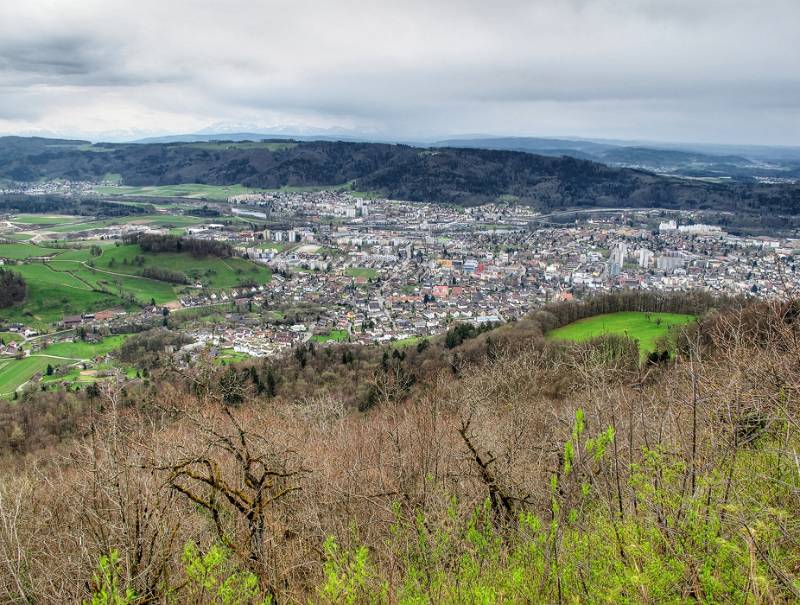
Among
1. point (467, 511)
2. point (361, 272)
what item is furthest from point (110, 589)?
point (361, 272)

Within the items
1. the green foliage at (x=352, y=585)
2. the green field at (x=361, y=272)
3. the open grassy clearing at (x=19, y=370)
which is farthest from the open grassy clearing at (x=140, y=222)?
the green foliage at (x=352, y=585)

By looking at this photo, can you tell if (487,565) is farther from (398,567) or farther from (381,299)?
(381,299)

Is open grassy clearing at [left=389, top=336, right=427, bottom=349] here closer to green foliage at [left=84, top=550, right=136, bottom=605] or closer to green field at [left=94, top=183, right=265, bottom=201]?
green foliage at [left=84, top=550, right=136, bottom=605]

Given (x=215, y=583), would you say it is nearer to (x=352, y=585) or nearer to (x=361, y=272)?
(x=352, y=585)

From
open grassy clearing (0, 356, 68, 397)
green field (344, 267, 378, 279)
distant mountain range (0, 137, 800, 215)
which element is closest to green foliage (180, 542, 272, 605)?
open grassy clearing (0, 356, 68, 397)

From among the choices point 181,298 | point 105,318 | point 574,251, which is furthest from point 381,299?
point 574,251
